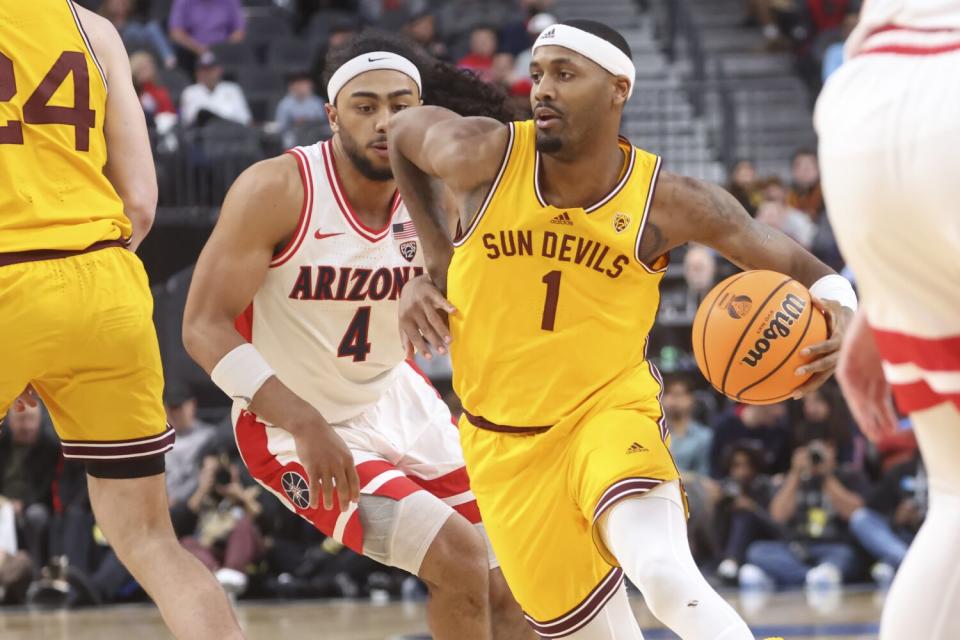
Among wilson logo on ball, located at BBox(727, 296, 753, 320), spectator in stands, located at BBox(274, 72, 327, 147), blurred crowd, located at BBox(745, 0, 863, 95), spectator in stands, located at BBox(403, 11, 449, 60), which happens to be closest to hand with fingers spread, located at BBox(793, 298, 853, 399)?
wilson logo on ball, located at BBox(727, 296, 753, 320)

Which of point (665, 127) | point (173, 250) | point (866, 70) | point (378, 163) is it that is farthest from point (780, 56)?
point (866, 70)

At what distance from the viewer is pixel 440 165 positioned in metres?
4.82

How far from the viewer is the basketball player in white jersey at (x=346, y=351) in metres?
5.09

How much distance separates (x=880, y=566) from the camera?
9406mm

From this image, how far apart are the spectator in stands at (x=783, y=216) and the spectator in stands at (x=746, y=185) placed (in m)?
0.08

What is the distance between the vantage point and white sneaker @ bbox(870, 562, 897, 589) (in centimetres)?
935

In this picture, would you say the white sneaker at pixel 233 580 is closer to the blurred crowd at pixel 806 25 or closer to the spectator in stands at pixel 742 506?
the spectator in stands at pixel 742 506

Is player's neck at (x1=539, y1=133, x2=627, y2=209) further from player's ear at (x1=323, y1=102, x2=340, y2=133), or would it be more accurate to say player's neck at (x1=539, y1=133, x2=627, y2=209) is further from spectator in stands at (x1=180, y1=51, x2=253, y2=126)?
spectator in stands at (x1=180, y1=51, x2=253, y2=126)

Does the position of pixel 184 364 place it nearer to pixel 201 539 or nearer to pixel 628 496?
pixel 201 539

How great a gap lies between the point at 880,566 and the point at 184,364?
485cm

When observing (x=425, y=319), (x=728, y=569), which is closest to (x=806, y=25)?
(x=728, y=569)

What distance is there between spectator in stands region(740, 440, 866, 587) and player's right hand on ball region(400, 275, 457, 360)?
16.6 ft

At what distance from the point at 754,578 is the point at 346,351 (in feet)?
15.0

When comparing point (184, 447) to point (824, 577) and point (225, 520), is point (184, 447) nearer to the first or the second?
point (225, 520)
